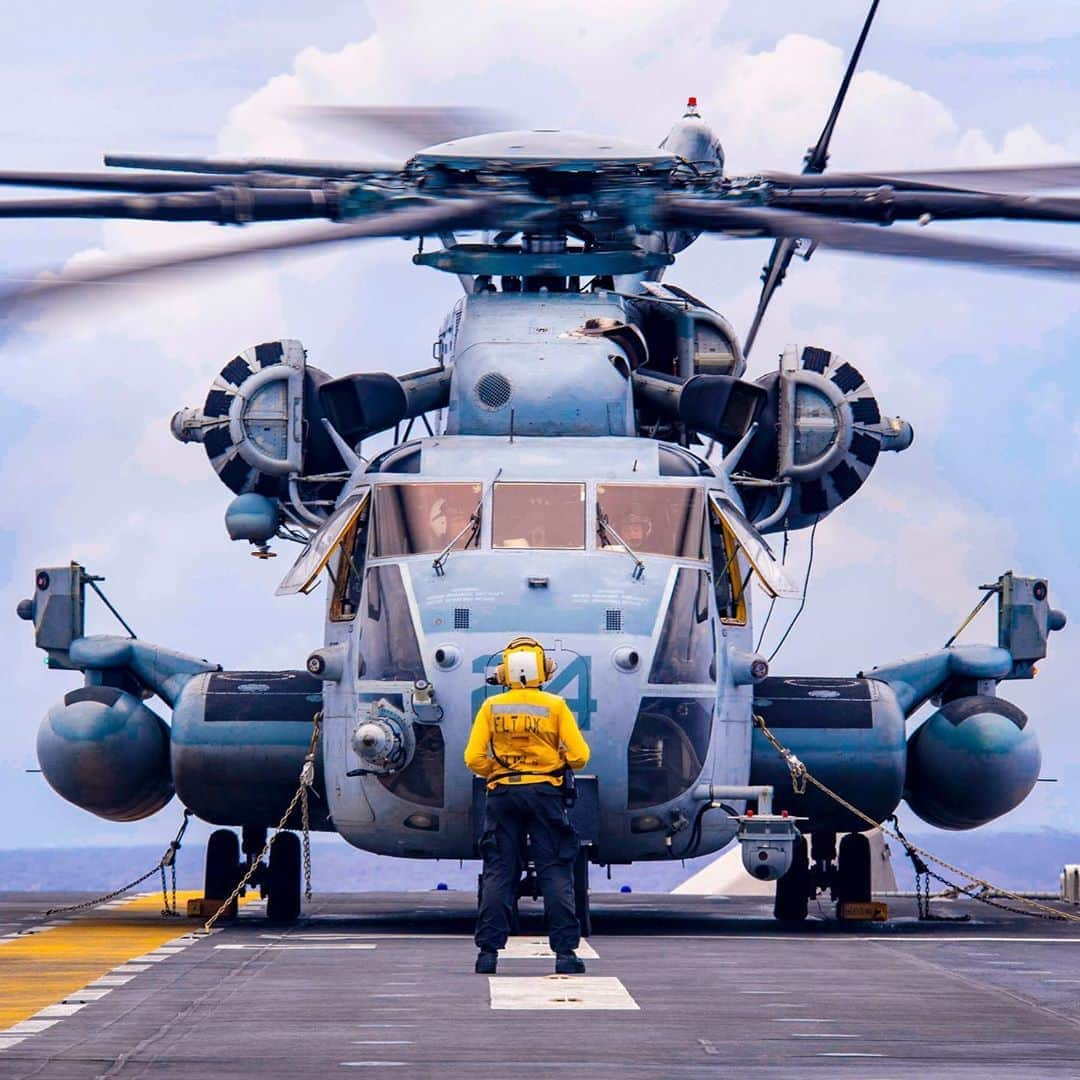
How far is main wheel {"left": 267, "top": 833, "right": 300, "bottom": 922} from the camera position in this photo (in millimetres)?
21344

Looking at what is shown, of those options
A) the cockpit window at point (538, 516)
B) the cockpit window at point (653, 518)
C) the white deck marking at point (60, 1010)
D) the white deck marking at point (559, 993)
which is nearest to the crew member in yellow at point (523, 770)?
the white deck marking at point (559, 993)

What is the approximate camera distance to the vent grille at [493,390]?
2133cm

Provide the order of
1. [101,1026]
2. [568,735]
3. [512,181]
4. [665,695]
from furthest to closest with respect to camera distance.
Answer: [665,695] → [512,181] → [568,735] → [101,1026]

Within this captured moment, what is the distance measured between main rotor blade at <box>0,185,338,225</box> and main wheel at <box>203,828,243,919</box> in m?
8.96

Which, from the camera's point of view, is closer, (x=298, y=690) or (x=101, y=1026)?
(x=101, y=1026)

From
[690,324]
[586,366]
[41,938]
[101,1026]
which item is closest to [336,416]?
[586,366]

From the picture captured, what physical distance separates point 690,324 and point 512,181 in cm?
735

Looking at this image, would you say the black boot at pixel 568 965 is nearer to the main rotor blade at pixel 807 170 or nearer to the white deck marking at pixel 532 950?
the white deck marking at pixel 532 950

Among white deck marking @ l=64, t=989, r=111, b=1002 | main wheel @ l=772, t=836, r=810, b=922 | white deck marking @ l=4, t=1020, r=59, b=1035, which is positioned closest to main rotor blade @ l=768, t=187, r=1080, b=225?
white deck marking @ l=64, t=989, r=111, b=1002

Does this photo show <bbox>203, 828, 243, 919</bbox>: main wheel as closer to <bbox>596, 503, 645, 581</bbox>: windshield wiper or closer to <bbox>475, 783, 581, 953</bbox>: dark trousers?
<bbox>596, 503, 645, 581</bbox>: windshield wiper

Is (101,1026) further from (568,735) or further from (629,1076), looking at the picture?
(568,735)

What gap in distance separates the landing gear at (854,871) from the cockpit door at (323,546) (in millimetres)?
5471

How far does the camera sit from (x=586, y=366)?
846 inches

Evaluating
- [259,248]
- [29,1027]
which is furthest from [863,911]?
[29,1027]
